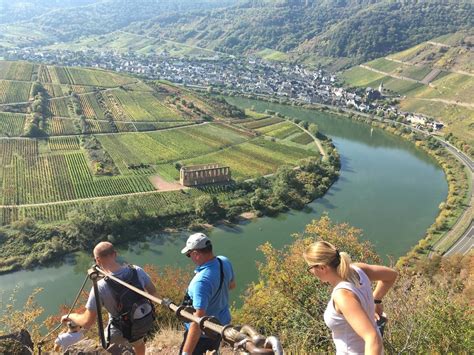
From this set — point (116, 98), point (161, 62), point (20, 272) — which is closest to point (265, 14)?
point (161, 62)

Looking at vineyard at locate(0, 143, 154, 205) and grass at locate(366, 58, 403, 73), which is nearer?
vineyard at locate(0, 143, 154, 205)

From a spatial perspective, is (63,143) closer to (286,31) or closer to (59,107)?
(59,107)

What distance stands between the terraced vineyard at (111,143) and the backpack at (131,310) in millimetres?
28542

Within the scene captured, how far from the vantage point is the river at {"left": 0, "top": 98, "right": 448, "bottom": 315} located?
84.8 feet

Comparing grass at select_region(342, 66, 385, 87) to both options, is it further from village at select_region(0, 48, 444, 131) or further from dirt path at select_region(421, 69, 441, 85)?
dirt path at select_region(421, 69, 441, 85)

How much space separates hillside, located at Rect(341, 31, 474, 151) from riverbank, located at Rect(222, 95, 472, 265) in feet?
18.5

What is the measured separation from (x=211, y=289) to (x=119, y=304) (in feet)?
3.38

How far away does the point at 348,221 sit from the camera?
34.9m

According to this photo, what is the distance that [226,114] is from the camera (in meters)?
65.1

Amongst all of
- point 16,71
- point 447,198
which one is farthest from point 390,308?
point 16,71

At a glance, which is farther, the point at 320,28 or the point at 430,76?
the point at 320,28

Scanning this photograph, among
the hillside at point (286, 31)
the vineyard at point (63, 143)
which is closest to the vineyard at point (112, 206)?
the vineyard at point (63, 143)

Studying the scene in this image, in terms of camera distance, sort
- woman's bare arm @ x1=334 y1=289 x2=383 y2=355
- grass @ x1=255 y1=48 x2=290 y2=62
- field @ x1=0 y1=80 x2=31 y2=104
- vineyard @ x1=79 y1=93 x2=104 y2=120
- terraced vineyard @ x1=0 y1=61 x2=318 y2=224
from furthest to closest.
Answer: grass @ x1=255 y1=48 x2=290 y2=62
field @ x1=0 y1=80 x2=31 y2=104
vineyard @ x1=79 y1=93 x2=104 y2=120
terraced vineyard @ x1=0 y1=61 x2=318 y2=224
woman's bare arm @ x1=334 y1=289 x2=383 y2=355

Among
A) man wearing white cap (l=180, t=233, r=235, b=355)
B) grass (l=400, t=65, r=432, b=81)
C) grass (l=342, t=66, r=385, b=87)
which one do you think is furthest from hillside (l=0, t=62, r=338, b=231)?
grass (l=400, t=65, r=432, b=81)
